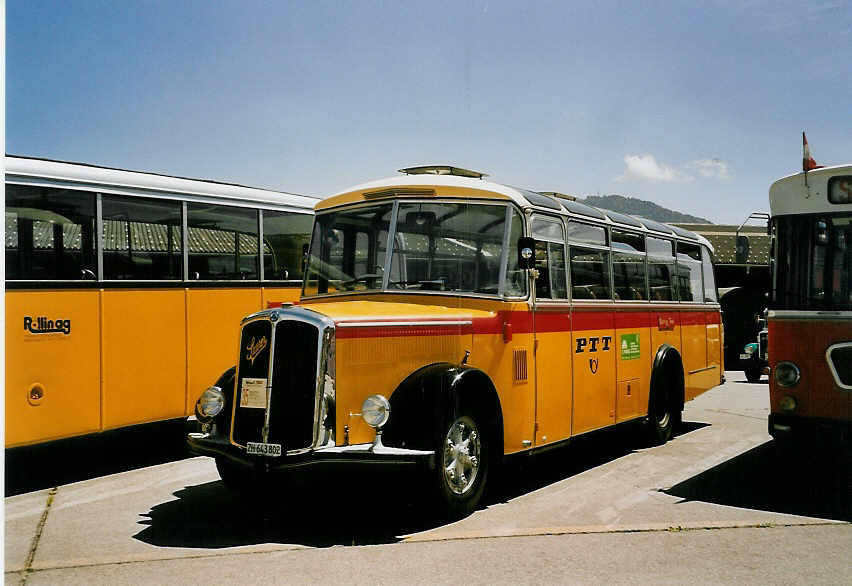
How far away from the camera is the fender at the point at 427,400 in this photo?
6398 millimetres

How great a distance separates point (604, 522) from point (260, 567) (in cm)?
285

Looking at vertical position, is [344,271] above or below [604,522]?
above

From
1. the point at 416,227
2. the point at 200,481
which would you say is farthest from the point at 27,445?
the point at 416,227

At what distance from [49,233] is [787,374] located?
743 centimetres

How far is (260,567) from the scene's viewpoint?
5.65m

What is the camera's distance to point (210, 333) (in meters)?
10.2

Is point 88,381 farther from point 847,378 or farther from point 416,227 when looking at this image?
point 847,378

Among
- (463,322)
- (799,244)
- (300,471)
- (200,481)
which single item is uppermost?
(799,244)

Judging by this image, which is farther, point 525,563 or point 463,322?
point 463,322

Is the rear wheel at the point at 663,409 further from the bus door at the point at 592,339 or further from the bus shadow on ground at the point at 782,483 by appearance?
the bus door at the point at 592,339

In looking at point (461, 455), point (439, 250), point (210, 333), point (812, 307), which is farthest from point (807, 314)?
point (210, 333)

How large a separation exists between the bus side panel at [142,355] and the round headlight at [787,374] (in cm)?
647

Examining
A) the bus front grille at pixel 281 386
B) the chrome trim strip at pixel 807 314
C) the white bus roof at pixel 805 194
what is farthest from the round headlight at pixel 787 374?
the bus front grille at pixel 281 386

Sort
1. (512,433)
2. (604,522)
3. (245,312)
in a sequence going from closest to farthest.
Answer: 1. (604,522)
2. (512,433)
3. (245,312)
